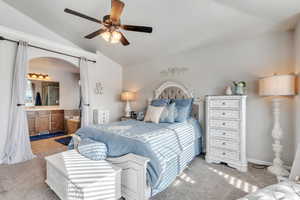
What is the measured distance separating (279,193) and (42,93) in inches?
268

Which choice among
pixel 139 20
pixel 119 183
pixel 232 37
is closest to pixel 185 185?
pixel 119 183

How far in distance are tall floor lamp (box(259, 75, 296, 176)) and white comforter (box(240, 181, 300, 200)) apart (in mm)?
1590

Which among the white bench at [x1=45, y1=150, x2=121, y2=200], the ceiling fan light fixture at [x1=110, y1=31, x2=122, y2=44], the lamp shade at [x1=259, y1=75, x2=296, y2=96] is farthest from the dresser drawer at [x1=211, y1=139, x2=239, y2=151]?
the ceiling fan light fixture at [x1=110, y1=31, x2=122, y2=44]

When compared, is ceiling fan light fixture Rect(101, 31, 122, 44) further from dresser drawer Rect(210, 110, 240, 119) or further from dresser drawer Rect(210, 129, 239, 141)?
dresser drawer Rect(210, 129, 239, 141)

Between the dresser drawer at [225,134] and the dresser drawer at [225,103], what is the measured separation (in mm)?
466

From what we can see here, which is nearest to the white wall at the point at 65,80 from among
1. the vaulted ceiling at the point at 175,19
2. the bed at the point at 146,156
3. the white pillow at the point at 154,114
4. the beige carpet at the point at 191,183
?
the vaulted ceiling at the point at 175,19

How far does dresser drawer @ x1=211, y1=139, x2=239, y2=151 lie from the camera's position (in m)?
2.67

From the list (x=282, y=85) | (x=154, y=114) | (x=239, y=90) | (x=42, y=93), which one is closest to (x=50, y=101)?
(x=42, y=93)

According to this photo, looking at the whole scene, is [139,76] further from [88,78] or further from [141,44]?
[88,78]

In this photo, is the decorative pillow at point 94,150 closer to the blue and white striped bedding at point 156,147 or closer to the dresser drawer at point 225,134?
the blue and white striped bedding at point 156,147

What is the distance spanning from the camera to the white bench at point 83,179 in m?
1.49

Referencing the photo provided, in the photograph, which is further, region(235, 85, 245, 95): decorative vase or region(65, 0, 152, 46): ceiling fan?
region(235, 85, 245, 95): decorative vase

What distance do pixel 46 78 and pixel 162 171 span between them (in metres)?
5.90

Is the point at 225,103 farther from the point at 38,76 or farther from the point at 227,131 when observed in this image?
the point at 38,76
